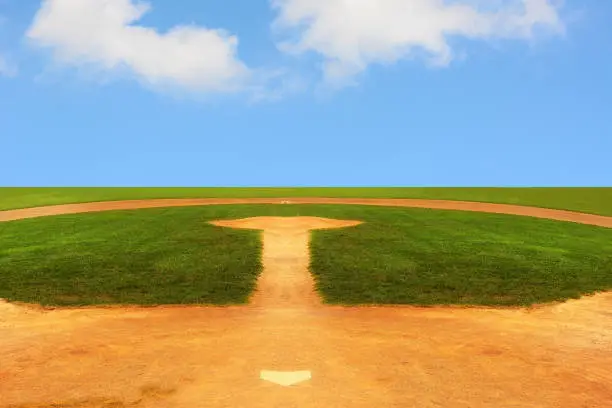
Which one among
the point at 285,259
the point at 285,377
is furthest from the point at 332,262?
the point at 285,377

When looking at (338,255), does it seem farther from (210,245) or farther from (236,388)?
(236,388)

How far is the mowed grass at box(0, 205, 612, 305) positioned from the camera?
671 inches

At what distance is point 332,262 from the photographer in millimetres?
20547

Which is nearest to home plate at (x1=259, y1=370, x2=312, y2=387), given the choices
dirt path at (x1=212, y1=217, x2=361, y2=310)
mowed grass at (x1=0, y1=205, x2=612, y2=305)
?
dirt path at (x1=212, y1=217, x2=361, y2=310)

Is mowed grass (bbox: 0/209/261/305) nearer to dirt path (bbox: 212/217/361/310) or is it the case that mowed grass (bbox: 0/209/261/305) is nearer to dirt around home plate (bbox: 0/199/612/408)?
dirt path (bbox: 212/217/361/310)

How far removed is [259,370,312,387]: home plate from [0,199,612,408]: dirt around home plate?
0.18m

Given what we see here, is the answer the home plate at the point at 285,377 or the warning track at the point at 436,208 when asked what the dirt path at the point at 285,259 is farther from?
the warning track at the point at 436,208

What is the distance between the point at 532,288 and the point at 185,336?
11217 millimetres

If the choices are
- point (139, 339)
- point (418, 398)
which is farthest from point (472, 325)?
point (139, 339)

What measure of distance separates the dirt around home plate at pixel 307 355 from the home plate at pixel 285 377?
18cm

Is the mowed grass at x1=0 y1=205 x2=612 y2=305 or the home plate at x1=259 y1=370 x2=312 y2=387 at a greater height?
the mowed grass at x1=0 y1=205 x2=612 y2=305

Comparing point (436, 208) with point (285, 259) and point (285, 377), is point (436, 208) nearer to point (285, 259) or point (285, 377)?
point (285, 259)

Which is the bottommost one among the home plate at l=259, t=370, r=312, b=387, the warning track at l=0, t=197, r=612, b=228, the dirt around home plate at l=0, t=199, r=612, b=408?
→ the dirt around home plate at l=0, t=199, r=612, b=408

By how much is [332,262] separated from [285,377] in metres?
10.9
